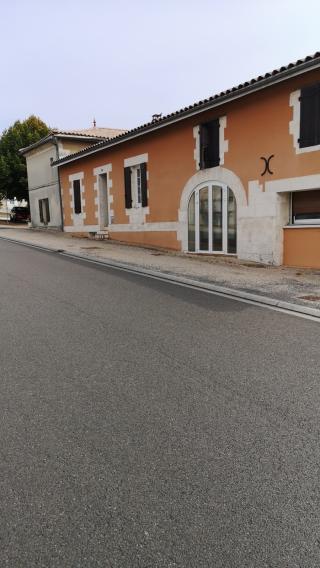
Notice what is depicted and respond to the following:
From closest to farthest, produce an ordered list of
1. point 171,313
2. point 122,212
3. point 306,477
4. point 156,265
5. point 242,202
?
point 306,477 → point 171,313 → point 156,265 → point 242,202 → point 122,212

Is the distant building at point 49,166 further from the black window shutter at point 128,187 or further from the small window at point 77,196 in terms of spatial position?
the black window shutter at point 128,187

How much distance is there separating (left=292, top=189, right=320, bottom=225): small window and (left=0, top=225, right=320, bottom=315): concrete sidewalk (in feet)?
4.35

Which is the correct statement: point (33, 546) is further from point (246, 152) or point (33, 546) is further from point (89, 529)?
point (246, 152)

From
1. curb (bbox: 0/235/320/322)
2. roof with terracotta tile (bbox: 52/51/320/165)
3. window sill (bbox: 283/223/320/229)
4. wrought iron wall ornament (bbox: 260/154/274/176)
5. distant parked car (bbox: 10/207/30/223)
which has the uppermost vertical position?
roof with terracotta tile (bbox: 52/51/320/165)

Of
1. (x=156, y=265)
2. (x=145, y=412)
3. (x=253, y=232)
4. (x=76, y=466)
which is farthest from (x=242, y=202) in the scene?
(x=76, y=466)

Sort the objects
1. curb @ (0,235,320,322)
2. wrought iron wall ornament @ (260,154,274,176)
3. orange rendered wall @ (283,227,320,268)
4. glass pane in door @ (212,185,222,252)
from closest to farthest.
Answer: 1. curb @ (0,235,320,322)
2. orange rendered wall @ (283,227,320,268)
3. wrought iron wall ornament @ (260,154,274,176)
4. glass pane in door @ (212,185,222,252)

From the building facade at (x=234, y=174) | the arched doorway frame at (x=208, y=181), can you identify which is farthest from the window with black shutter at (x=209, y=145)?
the arched doorway frame at (x=208, y=181)

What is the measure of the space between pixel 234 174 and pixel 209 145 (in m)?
1.48

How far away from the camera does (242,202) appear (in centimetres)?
1208

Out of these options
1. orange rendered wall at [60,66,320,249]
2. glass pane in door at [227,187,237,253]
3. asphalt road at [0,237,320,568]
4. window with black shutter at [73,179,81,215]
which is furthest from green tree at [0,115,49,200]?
asphalt road at [0,237,320,568]

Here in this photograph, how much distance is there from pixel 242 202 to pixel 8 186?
27.4 meters

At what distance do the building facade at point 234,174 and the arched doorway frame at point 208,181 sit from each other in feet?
0.10

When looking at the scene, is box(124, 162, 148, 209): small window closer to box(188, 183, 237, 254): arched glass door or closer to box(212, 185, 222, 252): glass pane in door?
box(188, 183, 237, 254): arched glass door

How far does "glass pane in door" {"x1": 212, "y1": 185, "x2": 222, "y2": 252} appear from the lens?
12.9m
